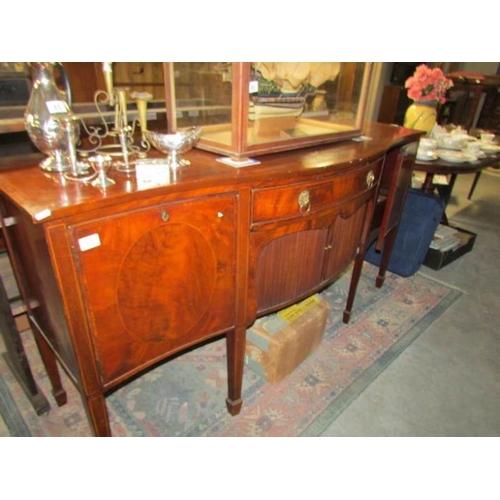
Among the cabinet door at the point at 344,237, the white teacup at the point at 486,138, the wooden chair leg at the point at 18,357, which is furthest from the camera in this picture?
the white teacup at the point at 486,138

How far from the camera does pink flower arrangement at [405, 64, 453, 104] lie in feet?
8.11

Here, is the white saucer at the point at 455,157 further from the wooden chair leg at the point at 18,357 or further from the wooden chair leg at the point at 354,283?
the wooden chair leg at the point at 18,357

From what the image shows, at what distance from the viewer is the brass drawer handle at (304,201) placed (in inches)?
46.7

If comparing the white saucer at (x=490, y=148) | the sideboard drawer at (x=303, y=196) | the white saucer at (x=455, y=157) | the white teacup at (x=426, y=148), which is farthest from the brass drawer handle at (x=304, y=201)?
the white saucer at (x=490, y=148)

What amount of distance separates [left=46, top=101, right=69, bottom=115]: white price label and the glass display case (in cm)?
38

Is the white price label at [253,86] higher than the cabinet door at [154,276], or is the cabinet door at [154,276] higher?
the white price label at [253,86]

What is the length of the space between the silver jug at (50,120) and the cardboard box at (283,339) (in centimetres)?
106

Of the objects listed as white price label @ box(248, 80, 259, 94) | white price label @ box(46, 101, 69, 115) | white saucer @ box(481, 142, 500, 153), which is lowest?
white saucer @ box(481, 142, 500, 153)

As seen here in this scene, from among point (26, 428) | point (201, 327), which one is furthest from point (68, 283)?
point (26, 428)

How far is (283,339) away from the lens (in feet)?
5.26

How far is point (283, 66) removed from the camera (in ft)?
4.20

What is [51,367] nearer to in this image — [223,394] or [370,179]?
[223,394]

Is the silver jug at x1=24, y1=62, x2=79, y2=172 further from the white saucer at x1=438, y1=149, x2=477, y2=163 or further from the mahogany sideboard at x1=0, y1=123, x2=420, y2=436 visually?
the white saucer at x1=438, y1=149, x2=477, y2=163

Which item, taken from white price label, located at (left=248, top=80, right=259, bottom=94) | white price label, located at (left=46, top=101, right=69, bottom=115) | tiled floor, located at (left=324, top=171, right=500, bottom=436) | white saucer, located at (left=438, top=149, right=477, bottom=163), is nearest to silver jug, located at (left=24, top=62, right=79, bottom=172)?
white price label, located at (left=46, top=101, right=69, bottom=115)
